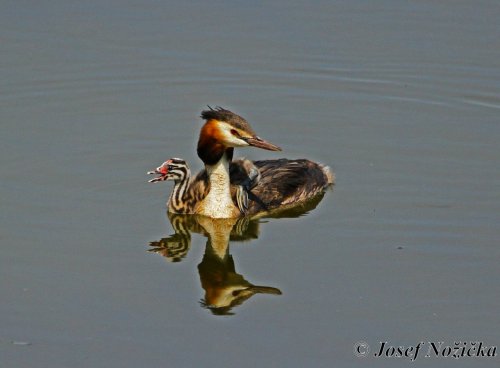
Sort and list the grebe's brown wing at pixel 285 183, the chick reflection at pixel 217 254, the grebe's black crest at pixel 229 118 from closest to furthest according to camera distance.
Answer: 1. the chick reflection at pixel 217 254
2. the grebe's black crest at pixel 229 118
3. the grebe's brown wing at pixel 285 183

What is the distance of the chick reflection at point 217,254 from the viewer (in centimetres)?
1102

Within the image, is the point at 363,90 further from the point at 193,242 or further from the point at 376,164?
the point at 193,242

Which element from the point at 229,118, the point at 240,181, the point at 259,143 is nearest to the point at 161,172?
the point at 240,181

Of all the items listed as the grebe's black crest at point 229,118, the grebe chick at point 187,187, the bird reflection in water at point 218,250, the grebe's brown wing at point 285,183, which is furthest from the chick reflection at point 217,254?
the grebe's black crest at point 229,118

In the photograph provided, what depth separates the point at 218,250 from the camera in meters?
12.4

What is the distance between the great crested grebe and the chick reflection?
5.8 inches

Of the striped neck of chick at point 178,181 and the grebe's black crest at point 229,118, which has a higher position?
the grebe's black crest at point 229,118

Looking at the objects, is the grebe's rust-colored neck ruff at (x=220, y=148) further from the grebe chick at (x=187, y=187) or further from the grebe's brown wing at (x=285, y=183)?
the grebe's brown wing at (x=285, y=183)

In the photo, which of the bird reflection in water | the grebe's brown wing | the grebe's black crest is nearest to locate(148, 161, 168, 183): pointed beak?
the bird reflection in water

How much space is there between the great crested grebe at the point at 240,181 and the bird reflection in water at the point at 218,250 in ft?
0.41

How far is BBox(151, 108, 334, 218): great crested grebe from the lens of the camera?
41.6 feet

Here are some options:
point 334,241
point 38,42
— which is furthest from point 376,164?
point 38,42

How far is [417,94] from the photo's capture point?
1600cm

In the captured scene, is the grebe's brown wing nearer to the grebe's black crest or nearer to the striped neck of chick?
the striped neck of chick
